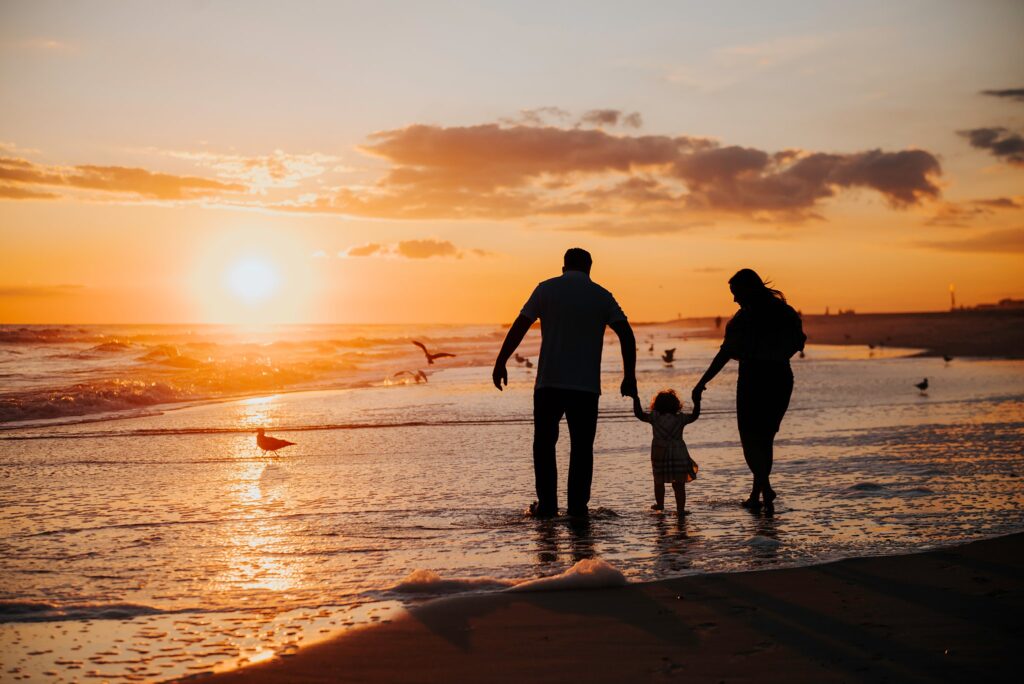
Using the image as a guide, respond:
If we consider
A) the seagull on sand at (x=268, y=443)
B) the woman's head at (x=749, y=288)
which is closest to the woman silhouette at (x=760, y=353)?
the woman's head at (x=749, y=288)

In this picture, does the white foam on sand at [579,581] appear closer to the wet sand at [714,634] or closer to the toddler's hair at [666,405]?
the wet sand at [714,634]

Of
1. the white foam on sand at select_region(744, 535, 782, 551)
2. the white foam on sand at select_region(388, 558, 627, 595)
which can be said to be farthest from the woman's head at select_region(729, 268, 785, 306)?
the white foam on sand at select_region(388, 558, 627, 595)

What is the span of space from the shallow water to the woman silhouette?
0.72 metres

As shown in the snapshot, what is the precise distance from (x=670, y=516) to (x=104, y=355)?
3864cm

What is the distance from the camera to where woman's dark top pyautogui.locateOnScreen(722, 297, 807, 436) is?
7.34 metres

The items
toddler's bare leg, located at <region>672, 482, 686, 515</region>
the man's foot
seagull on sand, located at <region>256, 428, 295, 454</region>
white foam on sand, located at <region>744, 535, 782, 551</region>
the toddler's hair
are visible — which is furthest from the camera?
seagull on sand, located at <region>256, 428, 295, 454</region>

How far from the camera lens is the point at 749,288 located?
7.45 meters

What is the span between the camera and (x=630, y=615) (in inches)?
164

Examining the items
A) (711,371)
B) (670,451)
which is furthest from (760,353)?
(670,451)

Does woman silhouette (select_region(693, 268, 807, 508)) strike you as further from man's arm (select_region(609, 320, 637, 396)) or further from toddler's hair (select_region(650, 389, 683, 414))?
man's arm (select_region(609, 320, 637, 396))

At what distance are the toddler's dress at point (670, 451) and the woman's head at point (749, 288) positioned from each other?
1204 millimetres

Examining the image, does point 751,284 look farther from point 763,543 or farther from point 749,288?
point 763,543

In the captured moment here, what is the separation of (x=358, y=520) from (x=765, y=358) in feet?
12.4

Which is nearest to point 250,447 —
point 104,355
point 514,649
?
point 514,649
